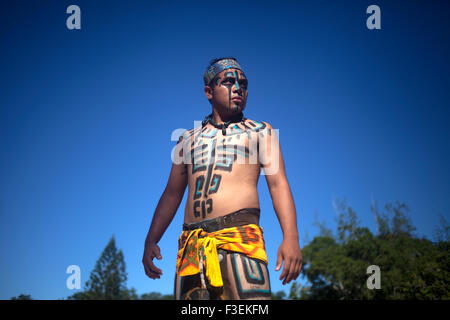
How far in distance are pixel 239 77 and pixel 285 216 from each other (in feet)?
5.90

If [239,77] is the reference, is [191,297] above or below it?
below

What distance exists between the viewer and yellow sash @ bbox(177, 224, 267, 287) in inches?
132

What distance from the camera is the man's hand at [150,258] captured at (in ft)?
13.4

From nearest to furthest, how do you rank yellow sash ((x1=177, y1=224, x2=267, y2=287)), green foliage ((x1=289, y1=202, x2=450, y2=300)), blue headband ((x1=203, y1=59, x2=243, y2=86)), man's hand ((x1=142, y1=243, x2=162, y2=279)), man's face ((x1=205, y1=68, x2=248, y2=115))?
yellow sash ((x1=177, y1=224, x2=267, y2=287)) → man's hand ((x1=142, y1=243, x2=162, y2=279)) → man's face ((x1=205, y1=68, x2=248, y2=115)) → blue headband ((x1=203, y1=59, x2=243, y2=86)) → green foliage ((x1=289, y1=202, x2=450, y2=300))

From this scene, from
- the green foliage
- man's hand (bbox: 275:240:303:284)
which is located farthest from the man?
the green foliage

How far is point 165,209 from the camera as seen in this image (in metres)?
4.27

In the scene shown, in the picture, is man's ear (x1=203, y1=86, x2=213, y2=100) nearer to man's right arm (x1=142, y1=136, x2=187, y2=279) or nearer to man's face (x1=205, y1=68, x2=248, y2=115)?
man's face (x1=205, y1=68, x2=248, y2=115)

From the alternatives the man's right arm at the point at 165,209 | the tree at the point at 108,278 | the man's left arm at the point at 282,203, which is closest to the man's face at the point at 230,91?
the man's left arm at the point at 282,203

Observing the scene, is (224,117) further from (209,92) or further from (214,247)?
(214,247)
